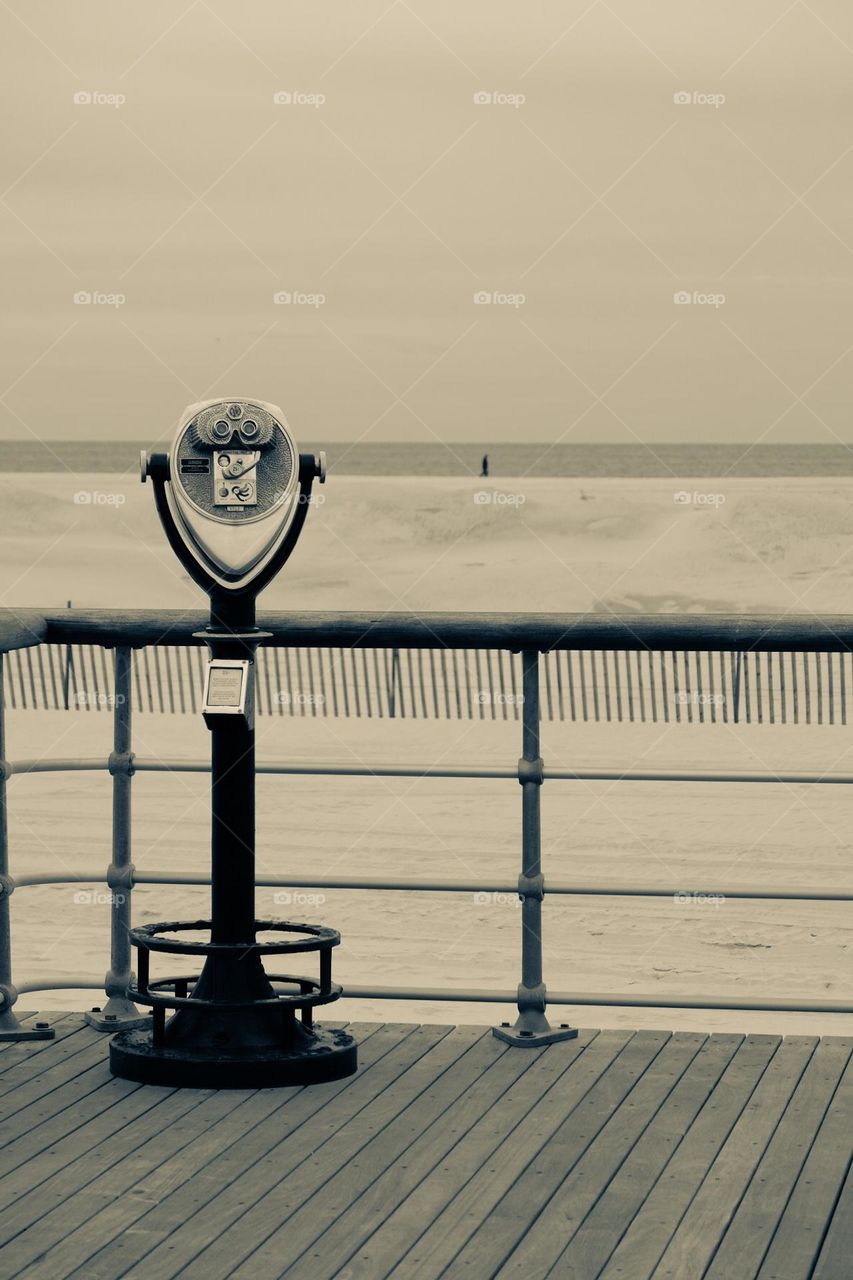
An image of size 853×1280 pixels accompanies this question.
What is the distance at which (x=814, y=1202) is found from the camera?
344 cm

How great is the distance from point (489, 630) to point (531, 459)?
70.9m

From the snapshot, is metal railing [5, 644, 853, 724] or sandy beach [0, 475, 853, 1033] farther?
metal railing [5, 644, 853, 724]

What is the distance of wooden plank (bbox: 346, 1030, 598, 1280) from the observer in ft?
10.4

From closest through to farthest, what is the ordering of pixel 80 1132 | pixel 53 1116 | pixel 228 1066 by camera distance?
1. pixel 80 1132
2. pixel 53 1116
3. pixel 228 1066

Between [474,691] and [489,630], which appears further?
[474,691]

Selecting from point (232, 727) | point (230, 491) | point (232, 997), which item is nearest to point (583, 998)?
point (232, 997)

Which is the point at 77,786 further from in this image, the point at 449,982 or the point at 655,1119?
the point at 655,1119

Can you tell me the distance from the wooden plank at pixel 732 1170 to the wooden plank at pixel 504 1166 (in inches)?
13.4

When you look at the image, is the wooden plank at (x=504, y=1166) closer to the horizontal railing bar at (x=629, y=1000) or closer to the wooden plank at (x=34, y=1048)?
the horizontal railing bar at (x=629, y=1000)

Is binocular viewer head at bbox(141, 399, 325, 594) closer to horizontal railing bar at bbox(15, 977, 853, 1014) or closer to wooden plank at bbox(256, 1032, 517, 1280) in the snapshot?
horizontal railing bar at bbox(15, 977, 853, 1014)

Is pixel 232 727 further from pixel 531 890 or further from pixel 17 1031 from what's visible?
pixel 17 1031

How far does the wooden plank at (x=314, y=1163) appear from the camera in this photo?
3.17 m

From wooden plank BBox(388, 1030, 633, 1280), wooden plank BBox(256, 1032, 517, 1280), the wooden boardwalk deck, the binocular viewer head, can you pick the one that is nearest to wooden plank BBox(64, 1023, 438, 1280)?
the wooden boardwalk deck

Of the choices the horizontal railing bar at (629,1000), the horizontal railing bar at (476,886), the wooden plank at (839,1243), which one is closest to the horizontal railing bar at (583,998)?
the horizontal railing bar at (629,1000)
